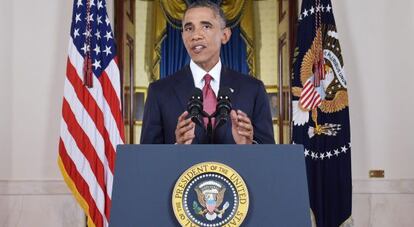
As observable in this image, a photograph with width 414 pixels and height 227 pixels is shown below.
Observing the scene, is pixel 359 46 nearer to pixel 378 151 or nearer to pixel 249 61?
pixel 378 151

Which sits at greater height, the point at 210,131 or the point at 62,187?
the point at 210,131

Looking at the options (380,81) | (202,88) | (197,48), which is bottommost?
(202,88)

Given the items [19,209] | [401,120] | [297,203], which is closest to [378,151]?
[401,120]

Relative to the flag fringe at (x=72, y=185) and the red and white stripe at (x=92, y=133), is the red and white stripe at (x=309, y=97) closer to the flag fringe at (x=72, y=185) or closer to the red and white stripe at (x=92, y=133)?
the red and white stripe at (x=92, y=133)

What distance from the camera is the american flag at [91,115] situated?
463cm

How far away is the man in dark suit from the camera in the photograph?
88.6 inches

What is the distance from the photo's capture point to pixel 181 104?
2.26 metres

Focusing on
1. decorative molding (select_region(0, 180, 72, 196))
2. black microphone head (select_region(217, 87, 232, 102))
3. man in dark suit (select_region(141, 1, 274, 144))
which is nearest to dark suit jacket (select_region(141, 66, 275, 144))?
man in dark suit (select_region(141, 1, 274, 144))

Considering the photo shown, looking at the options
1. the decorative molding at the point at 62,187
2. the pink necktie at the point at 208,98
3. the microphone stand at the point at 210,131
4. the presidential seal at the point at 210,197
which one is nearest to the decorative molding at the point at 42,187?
the decorative molding at the point at 62,187

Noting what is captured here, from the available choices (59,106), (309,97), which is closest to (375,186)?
(309,97)

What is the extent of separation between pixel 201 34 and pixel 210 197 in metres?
0.93

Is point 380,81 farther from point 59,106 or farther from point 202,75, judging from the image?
point 202,75

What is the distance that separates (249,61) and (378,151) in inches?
123

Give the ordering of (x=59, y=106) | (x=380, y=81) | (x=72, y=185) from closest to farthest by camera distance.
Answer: (x=72, y=185)
(x=59, y=106)
(x=380, y=81)
